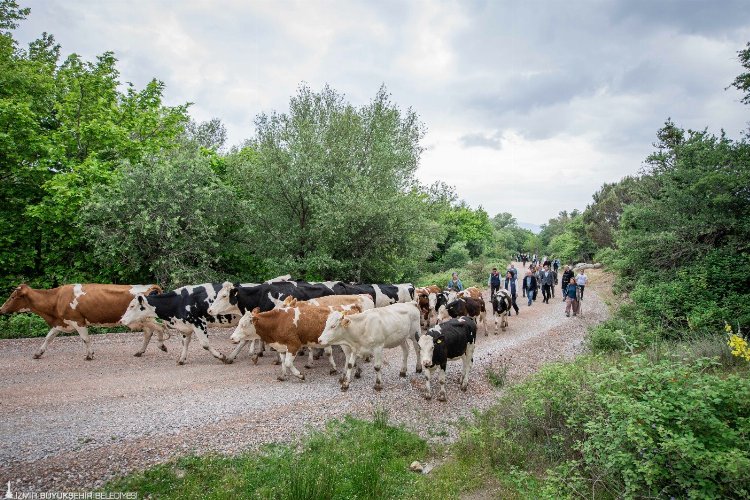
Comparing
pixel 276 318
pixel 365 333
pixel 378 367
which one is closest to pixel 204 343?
pixel 276 318

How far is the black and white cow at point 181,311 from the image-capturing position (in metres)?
11.7

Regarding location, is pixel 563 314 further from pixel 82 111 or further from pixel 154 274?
pixel 82 111

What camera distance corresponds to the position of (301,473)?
5.65 m

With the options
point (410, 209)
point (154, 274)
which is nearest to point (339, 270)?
point (410, 209)

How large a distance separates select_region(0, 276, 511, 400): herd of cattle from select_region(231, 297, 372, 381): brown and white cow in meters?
0.03

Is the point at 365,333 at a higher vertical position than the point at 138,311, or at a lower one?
lower

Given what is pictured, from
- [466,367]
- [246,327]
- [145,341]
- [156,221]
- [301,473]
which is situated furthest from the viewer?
[156,221]

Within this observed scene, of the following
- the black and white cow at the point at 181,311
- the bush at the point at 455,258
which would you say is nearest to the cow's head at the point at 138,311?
the black and white cow at the point at 181,311

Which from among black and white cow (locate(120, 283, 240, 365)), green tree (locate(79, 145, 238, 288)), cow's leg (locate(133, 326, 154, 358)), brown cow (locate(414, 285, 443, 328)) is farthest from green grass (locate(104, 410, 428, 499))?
green tree (locate(79, 145, 238, 288))

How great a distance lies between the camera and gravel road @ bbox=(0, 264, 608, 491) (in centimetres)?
624

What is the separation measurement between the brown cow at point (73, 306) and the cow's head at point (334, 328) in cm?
586

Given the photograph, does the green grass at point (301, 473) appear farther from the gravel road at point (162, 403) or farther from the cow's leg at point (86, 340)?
the cow's leg at point (86, 340)

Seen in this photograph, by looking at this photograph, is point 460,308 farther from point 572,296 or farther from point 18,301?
point 18,301

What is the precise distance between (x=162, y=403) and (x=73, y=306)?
5.59m
